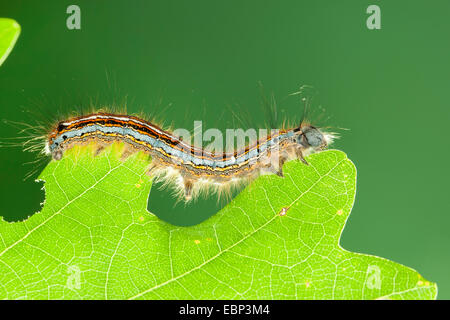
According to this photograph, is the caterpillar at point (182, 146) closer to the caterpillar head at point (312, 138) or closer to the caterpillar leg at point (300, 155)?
the caterpillar head at point (312, 138)

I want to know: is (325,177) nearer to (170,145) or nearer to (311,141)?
(311,141)

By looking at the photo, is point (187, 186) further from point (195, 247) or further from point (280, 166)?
point (195, 247)

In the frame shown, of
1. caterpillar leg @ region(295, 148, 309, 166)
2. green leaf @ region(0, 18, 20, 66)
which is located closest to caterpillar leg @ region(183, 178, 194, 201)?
caterpillar leg @ region(295, 148, 309, 166)

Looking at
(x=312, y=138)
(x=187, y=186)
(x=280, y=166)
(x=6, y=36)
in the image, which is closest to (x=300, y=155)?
(x=280, y=166)

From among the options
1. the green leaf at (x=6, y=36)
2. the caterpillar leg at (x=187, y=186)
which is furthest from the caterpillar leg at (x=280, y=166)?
the green leaf at (x=6, y=36)

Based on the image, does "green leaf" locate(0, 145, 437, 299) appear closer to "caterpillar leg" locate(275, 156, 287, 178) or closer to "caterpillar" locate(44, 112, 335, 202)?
"caterpillar leg" locate(275, 156, 287, 178)
